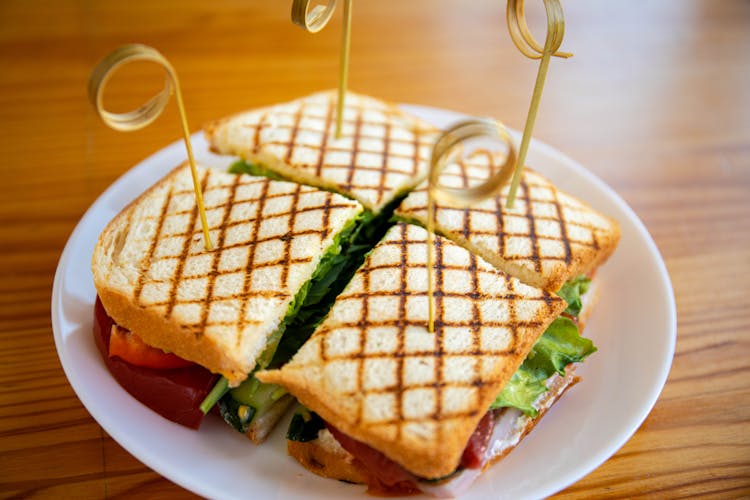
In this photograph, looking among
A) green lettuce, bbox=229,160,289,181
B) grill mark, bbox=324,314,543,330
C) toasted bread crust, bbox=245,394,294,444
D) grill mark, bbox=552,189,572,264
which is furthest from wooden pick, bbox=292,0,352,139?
toasted bread crust, bbox=245,394,294,444

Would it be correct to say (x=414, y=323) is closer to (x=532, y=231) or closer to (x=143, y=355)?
(x=532, y=231)

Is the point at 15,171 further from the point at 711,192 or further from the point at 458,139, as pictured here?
the point at 711,192

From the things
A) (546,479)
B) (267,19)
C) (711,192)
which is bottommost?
(546,479)

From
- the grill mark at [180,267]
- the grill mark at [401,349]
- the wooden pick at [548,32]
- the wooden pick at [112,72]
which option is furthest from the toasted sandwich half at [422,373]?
the wooden pick at [112,72]

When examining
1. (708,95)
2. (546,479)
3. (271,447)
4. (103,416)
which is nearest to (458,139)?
(546,479)

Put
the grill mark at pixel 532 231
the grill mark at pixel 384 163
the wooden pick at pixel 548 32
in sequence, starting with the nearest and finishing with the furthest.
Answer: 1. the wooden pick at pixel 548 32
2. the grill mark at pixel 532 231
3. the grill mark at pixel 384 163

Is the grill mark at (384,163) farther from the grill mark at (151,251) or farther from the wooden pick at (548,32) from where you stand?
the grill mark at (151,251)

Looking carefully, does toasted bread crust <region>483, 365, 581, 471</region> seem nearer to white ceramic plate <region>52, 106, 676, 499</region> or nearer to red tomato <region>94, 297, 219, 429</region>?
white ceramic plate <region>52, 106, 676, 499</region>
